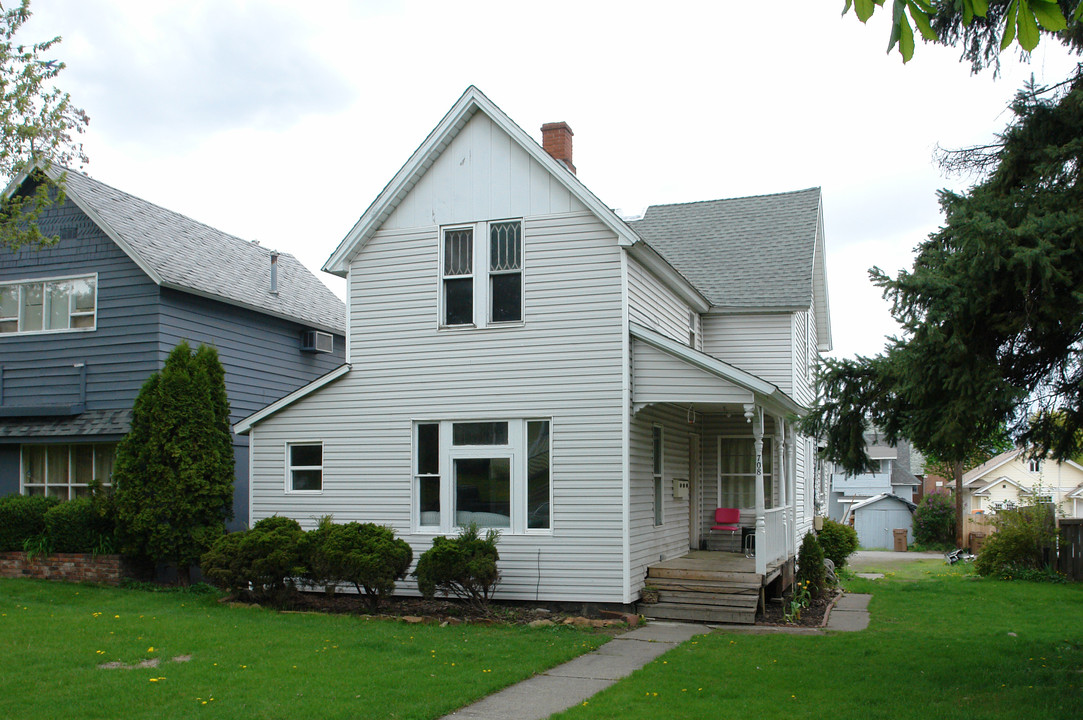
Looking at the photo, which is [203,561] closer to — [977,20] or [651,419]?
[651,419]

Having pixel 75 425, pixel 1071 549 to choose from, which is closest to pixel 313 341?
pixel 75 425

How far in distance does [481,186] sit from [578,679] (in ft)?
26.7

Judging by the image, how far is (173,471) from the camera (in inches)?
619

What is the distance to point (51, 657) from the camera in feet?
31.3

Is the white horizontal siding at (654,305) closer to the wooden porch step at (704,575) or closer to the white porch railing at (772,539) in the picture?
the white porch railing at (772,539)

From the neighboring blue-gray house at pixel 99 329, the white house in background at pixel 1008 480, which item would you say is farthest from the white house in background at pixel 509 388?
the white house in background at pixel 1008 480

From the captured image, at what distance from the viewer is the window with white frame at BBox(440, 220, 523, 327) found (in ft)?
47.9

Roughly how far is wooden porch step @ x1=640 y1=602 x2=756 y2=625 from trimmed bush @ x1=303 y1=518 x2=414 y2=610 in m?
3.70

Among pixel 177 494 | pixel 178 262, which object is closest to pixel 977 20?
pixel 177 494

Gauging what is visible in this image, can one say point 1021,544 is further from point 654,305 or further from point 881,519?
point 881,519

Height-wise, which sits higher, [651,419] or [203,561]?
[651,419]

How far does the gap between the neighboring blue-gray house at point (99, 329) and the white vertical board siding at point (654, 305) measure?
8.80 m

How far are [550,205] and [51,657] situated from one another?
8.91 m

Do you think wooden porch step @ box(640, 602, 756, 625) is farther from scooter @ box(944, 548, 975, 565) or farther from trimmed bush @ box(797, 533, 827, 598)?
scooter @ box(944, 548, 975, 565)
